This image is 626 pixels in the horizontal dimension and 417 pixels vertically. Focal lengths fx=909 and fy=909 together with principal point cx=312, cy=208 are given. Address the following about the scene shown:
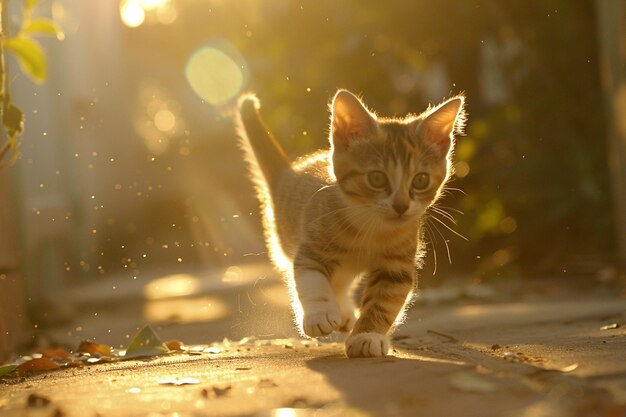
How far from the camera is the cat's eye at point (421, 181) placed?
4039 millimetres

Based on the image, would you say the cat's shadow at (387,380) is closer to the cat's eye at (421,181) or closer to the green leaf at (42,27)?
the cat's eye at (421,181)

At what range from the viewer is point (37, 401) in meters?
2.68

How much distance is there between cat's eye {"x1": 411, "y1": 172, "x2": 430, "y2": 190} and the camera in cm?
404

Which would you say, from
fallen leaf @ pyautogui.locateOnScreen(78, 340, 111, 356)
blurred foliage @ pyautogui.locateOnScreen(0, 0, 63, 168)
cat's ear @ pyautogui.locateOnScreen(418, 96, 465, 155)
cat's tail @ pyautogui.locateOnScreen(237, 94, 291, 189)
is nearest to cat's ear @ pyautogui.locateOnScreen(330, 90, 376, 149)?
cat's ear @ pyautogui.locateOnScreen(418, 96, 465, 155)

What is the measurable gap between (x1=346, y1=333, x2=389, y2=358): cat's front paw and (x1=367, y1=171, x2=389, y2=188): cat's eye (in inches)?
29.7

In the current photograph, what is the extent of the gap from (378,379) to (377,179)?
139cm

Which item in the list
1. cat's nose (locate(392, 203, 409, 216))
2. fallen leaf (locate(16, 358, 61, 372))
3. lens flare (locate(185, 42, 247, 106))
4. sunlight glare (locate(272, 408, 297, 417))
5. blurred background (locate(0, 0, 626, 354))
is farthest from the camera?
lens flare (locate(185, 42, 247, 106))

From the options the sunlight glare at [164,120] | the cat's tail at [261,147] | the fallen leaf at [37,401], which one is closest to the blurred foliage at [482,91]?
the cat's tail at [261,147]

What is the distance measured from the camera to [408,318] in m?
5.92

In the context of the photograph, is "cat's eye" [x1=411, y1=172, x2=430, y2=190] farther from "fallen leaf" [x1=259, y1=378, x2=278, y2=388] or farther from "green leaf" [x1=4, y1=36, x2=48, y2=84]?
"green leaf" [x1=4, y1=36, x2=48, y2=84]

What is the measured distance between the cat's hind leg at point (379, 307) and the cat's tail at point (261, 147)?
1461 mm

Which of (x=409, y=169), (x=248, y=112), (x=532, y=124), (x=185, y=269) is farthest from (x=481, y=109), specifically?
(x=409, y=169)

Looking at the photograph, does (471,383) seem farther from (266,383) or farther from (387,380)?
(266,383)

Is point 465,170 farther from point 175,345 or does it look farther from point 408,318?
point 175,345
